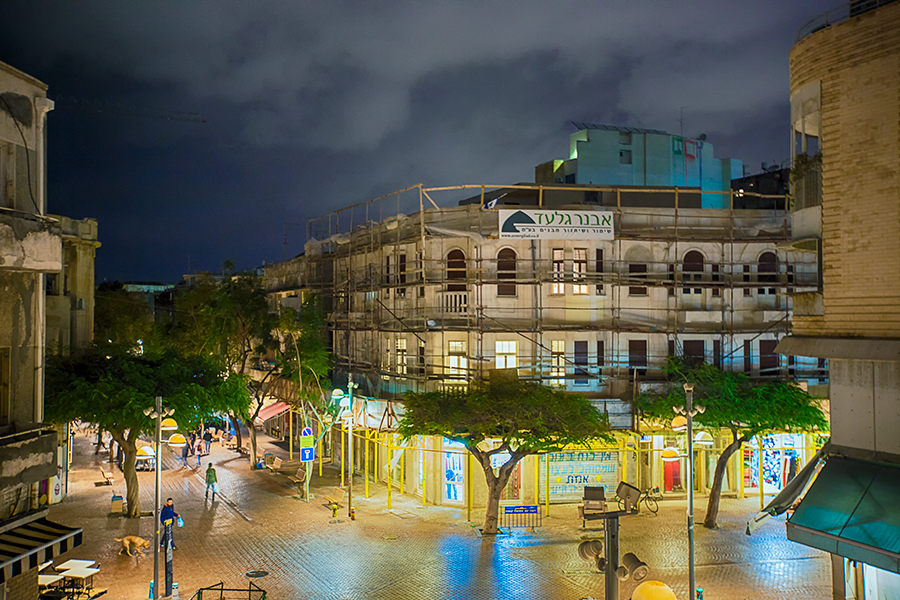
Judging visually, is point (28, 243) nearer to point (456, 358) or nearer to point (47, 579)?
point (47, 579)

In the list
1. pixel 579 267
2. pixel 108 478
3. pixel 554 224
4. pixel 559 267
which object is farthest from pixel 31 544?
pixel 579 267

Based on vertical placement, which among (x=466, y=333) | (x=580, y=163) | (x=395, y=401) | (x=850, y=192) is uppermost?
(x=580, y=163)

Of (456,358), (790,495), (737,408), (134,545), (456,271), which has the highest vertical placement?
(456,271)

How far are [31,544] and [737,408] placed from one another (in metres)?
22.0

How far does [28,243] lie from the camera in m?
15.0

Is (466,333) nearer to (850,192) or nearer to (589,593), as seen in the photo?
(589,593)

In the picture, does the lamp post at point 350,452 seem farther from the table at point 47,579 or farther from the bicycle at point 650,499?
the table at point 47,579

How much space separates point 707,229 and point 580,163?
1045 centimetres

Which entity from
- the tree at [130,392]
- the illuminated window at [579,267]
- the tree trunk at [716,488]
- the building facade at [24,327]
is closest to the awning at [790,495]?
the tree trunk at [716,488]

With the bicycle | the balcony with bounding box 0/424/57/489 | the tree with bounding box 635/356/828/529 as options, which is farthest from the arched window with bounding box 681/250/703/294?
the balcony with bounding box 0/424/57/489

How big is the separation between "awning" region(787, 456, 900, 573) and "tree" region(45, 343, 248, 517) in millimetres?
18929

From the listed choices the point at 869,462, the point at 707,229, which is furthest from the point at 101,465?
the point at 869,462

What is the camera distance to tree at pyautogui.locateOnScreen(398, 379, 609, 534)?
83.4ft

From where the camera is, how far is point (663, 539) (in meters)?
25.2
